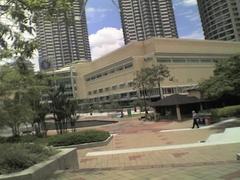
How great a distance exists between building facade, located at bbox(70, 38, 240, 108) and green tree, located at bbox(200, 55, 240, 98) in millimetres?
49878

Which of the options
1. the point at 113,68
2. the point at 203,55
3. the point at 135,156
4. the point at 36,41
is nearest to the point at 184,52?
the point at 203,55

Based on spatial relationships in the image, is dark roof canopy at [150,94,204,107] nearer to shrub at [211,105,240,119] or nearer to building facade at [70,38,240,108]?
shrub at [211,105,240,119]

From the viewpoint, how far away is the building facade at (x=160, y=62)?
92000mm

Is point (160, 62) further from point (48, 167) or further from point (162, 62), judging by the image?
point (48, 167)

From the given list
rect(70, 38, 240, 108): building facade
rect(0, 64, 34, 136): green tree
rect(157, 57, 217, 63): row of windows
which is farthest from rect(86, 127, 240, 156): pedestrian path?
rect(157, 57, 217, 63): row of windows

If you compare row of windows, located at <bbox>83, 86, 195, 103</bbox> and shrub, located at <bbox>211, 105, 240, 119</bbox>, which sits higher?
row of windows, located at <bbox>83, 86, 195, 103</bbox>

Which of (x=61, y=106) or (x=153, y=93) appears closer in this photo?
(x=61, y=106)

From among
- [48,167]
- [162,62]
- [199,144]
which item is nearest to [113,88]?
[162,62]

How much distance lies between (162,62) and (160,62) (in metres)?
0.85

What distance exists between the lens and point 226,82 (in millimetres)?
31781

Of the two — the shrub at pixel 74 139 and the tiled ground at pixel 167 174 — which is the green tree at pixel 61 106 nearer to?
the shrub at pixel 74 139

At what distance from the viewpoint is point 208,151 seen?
1431 centimetres

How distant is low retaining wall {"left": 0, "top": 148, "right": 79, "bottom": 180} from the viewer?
23.4ft

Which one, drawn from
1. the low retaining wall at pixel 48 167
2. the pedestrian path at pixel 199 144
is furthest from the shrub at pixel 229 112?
the low retaining wall at pixel 48 167
